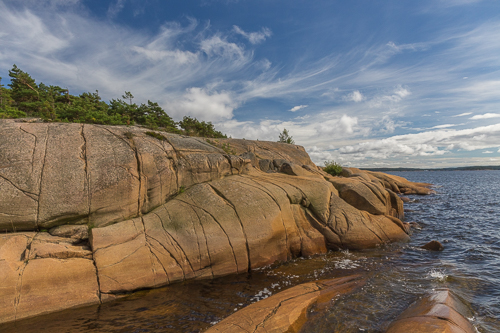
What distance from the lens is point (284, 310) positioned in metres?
7.62

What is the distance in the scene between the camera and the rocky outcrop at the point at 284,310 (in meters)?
6.89

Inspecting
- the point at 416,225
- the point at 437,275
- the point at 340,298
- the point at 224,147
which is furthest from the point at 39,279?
the point at 416,225

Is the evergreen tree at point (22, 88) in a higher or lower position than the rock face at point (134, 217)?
higher

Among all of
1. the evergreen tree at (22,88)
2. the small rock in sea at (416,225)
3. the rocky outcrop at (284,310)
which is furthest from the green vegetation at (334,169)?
the evergreen tree at (22,88)

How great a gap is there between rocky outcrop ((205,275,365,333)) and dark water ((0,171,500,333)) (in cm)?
39

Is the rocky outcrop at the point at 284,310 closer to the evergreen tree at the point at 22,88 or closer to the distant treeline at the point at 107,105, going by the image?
the distant treeline at the point at 107,105

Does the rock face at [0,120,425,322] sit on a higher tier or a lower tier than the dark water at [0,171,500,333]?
higher

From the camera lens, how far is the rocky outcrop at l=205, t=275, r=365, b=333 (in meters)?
6.89

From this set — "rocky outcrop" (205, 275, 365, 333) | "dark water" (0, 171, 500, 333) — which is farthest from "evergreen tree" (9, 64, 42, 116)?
"rocky outcrop" (205, 275, 365, 333)

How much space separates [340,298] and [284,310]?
2.56 metres

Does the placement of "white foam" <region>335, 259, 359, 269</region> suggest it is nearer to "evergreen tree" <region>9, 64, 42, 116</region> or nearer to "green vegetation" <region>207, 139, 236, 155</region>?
"green vegetation" <region>207, 139, 236, 155</region>

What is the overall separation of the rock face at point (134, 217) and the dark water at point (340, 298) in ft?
2.16

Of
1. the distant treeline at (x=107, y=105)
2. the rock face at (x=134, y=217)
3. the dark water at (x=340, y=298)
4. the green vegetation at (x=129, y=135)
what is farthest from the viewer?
the distant treeline at (x=107, y=105)

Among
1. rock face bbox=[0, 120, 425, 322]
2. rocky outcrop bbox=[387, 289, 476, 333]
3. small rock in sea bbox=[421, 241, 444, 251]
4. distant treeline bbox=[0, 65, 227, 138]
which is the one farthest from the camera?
distant treeline bbox=[0, 65, 227, 138]
